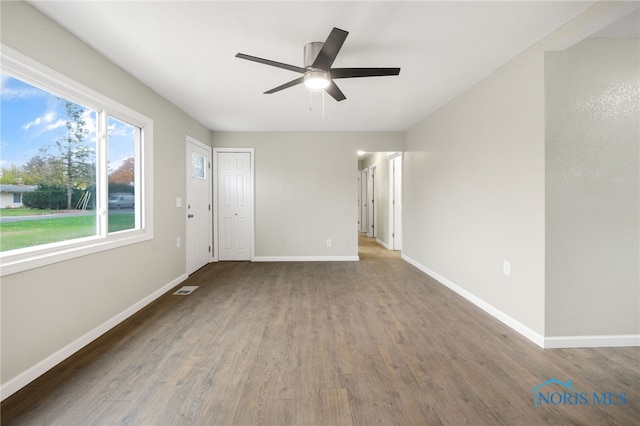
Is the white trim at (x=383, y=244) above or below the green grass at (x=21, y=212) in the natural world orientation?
below

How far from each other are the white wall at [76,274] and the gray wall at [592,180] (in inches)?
145

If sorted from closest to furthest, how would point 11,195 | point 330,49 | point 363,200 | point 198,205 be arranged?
point 11,195 → point 330,49 → point 198,205 → point 363,200

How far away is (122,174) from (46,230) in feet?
3.13

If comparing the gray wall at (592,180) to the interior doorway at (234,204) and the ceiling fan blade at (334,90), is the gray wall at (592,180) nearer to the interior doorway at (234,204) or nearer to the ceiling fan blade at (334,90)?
the ceiling fan blade at (334,90)

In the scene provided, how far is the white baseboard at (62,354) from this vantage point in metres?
1.64

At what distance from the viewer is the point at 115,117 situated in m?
2.66

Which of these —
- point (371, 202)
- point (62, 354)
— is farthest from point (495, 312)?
point (371, 202)

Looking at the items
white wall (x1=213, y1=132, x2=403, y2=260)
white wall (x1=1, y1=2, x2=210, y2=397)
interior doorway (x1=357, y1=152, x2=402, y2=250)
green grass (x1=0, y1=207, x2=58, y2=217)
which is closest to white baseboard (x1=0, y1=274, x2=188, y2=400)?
white wall (x1=1, y1=2, x2=210, y2=397)

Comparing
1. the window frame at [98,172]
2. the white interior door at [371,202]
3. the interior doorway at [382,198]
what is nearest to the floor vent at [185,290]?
the window frame at [98,172]

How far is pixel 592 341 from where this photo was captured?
2.18 meters

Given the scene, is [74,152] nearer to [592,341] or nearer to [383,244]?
[592,341]

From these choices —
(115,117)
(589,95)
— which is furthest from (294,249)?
(589,95)

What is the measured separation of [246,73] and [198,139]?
2.18m

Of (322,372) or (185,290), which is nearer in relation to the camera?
(322,372)
